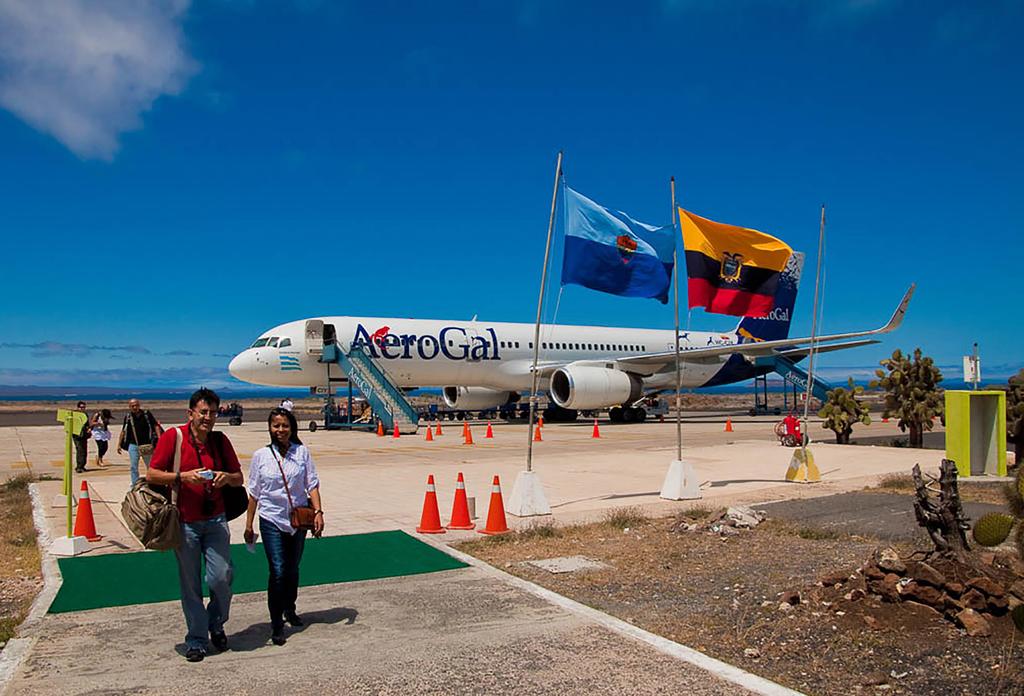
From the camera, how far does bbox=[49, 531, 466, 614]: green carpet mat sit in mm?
6637

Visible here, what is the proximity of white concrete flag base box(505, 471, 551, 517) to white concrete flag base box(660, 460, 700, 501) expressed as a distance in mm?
2178

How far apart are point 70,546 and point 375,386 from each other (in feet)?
64.5

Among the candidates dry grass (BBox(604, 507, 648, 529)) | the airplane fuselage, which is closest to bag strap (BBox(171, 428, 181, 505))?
dry grass (BBox(604, 507, 648, 529))

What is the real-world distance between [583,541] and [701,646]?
3.53 m

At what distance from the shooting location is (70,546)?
822 centimetres

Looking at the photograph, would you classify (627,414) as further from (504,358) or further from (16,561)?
(16,561)

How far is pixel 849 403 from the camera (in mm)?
21656

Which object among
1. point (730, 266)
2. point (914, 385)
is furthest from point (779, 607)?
point (914, 385)

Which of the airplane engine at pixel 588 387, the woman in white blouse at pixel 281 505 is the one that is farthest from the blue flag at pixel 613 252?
the airplane engine at pixel 588 387

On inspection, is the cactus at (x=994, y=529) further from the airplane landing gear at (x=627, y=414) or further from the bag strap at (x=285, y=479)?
the airplane landing gear at (x=627, y=414)

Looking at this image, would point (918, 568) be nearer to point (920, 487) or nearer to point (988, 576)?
point (988, 576)

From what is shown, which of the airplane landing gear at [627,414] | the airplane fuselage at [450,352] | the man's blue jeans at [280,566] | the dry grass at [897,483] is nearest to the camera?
the man's blue jeans at [280,566]

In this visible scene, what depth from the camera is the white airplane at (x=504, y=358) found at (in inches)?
1141

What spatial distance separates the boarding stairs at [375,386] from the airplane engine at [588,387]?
597cm
